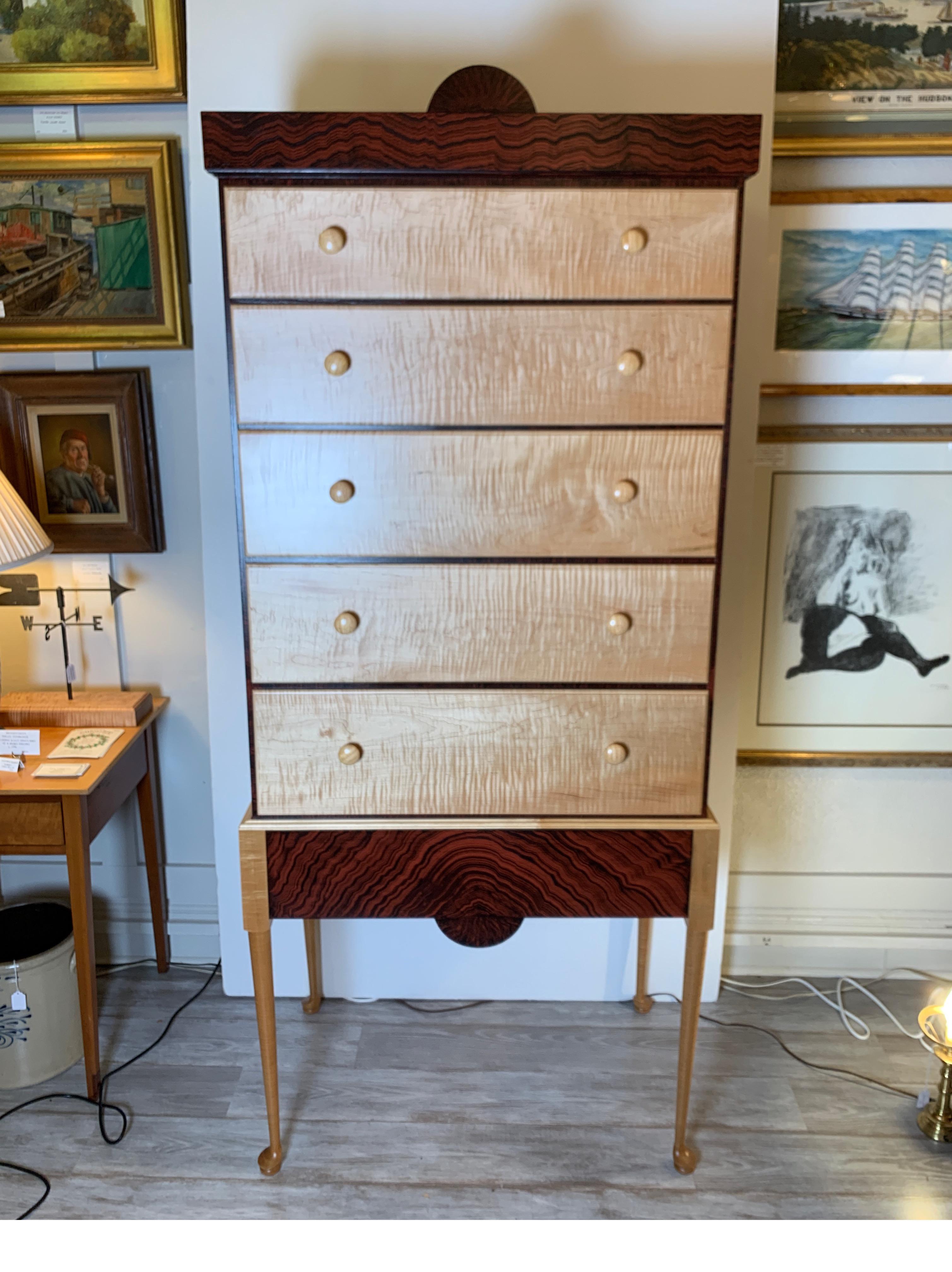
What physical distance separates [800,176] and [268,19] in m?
1.25

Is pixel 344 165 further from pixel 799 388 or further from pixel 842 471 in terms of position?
pixel 842 471

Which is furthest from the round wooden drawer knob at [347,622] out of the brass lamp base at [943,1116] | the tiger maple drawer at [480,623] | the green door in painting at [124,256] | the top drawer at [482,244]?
the brass lamp base at [943,1116]

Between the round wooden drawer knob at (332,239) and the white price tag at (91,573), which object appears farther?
the white price tag at (91,573)

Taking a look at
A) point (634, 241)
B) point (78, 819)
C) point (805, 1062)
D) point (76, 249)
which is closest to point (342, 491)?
point (634, 241)

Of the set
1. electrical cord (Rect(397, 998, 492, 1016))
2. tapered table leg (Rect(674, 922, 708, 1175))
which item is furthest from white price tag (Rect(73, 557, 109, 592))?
tapered table leg (Rect(674, 922, 708, 1175))

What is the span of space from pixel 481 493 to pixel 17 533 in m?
1.10

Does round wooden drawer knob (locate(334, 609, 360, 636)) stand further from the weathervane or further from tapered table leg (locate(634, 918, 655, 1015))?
tapered table leg (locate(634, 918, 655, 1015))

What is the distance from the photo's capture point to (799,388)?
2.31m

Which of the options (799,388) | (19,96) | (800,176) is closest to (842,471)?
(799,388)

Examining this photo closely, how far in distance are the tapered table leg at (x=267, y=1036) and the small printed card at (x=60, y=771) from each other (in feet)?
1.94

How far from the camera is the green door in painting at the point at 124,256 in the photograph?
90.6 inches

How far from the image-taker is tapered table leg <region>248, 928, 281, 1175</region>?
1.87 meters

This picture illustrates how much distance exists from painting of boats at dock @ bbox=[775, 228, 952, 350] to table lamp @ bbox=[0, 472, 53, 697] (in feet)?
5.92

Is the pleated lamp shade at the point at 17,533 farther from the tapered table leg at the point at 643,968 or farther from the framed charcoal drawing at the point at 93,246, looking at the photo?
the tapered table leg at the point at 643,968
